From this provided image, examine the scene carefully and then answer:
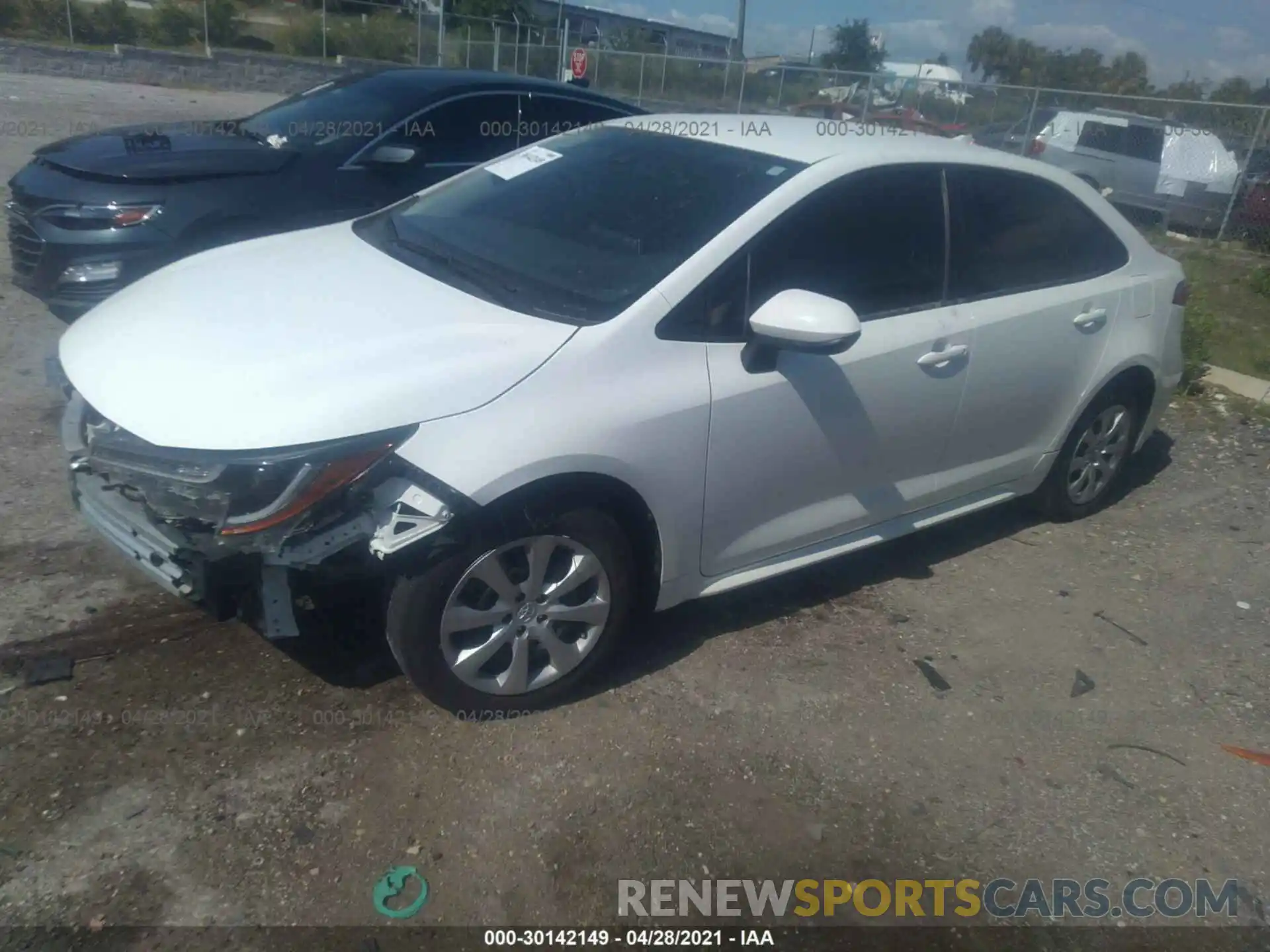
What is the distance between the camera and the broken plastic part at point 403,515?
284cm

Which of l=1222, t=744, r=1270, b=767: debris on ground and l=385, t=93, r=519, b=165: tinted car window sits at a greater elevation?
A: l=385, t=93, r=519, b=165: tinted car window

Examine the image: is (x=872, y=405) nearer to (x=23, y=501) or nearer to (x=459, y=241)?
(x=459, y=241)

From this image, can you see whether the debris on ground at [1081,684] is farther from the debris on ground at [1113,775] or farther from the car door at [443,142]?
the car door at [443,142]

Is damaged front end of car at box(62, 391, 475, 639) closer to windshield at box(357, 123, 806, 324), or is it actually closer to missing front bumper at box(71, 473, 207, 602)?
missing front bumper at box(71, 473, 207, 602)

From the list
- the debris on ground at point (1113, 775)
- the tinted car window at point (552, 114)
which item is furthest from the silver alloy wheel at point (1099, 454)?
the tinted car window at point (552, 114)

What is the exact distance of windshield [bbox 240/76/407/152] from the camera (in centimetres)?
635

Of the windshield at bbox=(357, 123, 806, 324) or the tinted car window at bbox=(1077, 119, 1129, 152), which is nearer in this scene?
the windshield at bbox=(357, 123, 806, 324)

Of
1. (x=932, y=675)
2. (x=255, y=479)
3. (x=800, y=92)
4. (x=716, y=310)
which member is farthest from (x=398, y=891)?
(x=800, y=92)

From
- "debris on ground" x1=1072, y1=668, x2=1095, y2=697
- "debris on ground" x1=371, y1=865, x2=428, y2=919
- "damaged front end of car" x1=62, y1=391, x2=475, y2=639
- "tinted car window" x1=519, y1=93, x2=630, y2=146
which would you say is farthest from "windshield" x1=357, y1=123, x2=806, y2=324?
"tinted car window" x1=519, y1=93, x2=630, y2=146

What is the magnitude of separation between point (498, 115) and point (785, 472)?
14.4 ft

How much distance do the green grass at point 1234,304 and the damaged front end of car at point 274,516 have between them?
279 inches

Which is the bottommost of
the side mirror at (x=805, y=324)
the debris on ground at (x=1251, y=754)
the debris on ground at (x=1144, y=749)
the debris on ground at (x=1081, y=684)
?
the debris on ground at (x=1251, y=754)

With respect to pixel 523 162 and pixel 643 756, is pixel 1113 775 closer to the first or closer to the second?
pixel 643 756

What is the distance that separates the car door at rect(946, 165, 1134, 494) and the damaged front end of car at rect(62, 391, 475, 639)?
2341 mm
